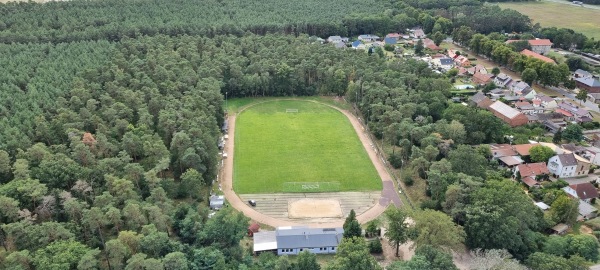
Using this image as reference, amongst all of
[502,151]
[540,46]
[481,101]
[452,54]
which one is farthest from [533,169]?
[540,46]

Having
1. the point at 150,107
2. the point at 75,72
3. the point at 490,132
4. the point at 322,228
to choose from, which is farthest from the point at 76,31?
the point at 490,132

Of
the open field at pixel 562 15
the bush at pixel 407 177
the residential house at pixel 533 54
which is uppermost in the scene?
the open field at pixel 562 15

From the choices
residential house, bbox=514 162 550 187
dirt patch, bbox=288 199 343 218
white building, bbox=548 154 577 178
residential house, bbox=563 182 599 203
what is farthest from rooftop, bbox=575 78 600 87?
dirt patch, bbox=288 199 343 218

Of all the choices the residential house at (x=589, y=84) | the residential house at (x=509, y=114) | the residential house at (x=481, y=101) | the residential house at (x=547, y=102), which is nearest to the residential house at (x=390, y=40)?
the residential house at (x=481, y=101)

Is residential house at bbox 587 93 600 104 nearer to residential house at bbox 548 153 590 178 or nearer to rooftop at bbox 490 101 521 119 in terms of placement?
rooftop at bbox 490 101 521 119

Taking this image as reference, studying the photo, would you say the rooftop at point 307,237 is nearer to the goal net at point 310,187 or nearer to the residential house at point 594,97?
the goal net at point 310,187

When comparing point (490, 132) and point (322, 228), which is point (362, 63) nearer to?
point (490, 132)
